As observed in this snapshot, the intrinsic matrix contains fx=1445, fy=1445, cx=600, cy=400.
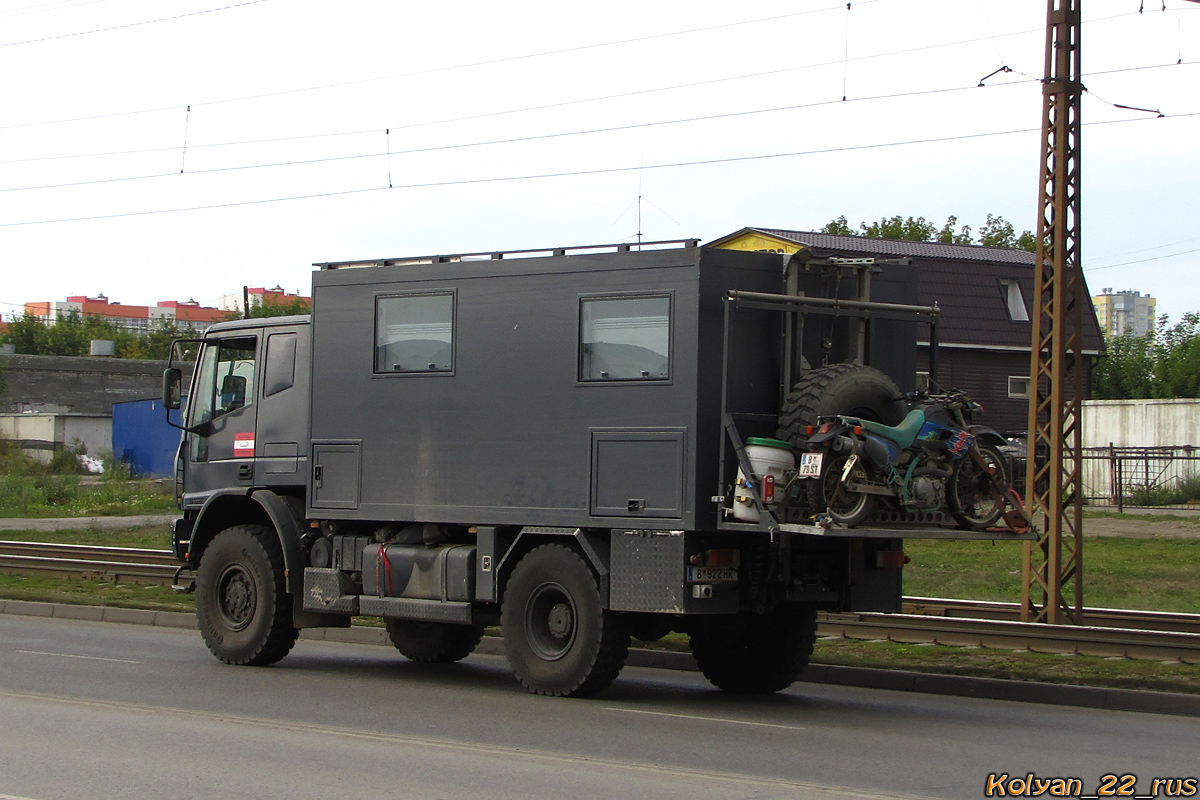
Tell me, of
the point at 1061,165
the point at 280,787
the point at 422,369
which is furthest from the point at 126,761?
the point at 1061,165

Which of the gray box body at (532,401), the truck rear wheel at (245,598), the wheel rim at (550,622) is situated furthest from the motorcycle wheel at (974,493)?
the truck rear wheel at (245,598)

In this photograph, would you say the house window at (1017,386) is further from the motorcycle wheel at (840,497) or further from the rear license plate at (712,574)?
the motorcycle wheel at (840,497)

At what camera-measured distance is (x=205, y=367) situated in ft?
46.6

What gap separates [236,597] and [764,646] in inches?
192

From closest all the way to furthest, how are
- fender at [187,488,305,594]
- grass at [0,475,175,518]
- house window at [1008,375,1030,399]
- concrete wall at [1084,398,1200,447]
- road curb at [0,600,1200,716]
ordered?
road curb at [0,600,1200,716]
fender at [187,488,305,594]
grass at [0,475,175,518]
concrete wall at [1084,398,1200,447]
house window at [1008,375,1030,399]

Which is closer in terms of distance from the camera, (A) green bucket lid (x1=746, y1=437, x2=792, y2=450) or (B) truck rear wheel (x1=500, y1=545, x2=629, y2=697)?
(A) green bucket lid (x1=746, y1=437, x2=792, y2=450)

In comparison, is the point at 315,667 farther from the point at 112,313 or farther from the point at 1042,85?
the point at 112,313

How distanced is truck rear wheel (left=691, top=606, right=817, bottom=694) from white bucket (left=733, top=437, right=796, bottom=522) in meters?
1.75

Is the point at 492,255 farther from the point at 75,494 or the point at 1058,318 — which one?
the point at 75,494

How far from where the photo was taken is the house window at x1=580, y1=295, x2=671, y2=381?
35.2 feet

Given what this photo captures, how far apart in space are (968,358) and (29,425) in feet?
132

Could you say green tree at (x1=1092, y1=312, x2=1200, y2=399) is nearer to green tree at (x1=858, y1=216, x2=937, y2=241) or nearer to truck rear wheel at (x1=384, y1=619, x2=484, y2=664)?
green tree at (x1=858, y1=216, x2=937, y2=241)

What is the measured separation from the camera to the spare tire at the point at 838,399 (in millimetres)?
10383

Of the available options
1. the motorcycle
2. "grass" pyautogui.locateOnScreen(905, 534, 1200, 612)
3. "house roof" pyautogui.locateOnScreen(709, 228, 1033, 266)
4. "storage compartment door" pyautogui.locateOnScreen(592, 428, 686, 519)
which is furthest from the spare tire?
"house roof" pyautogui.locateOnScreen(709, 228, 1033, 266)
